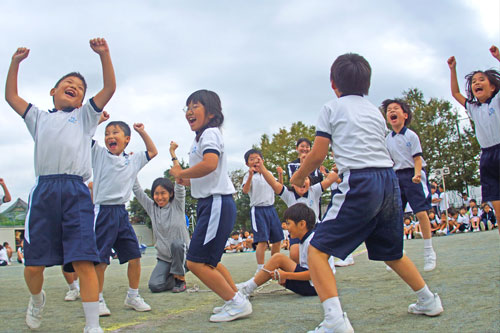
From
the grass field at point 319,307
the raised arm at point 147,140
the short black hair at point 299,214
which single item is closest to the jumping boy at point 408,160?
the grass field at point 319,307

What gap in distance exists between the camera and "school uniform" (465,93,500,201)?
4.59 m

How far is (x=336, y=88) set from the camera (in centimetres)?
337

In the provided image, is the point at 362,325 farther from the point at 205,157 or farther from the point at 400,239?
the point at 205,157

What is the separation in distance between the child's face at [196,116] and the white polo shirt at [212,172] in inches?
5.9

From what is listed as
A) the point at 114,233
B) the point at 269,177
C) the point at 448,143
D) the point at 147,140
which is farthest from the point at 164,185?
the point at 448,143

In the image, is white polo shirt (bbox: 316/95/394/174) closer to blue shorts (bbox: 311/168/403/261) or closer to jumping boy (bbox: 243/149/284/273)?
blue shorts (bbox: 311/168/403/261)

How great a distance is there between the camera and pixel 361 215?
2.96m

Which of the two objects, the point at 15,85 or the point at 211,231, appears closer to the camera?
the point at 15,85

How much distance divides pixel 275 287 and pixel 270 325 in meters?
2.44

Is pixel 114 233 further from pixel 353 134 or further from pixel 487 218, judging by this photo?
pixel 487 218

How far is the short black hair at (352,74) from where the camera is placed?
A: 3.24 m

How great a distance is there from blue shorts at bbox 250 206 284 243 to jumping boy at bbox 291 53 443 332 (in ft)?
13.0

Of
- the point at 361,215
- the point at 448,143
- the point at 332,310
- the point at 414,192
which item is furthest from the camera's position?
the point at 448,143

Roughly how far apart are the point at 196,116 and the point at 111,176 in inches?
52.8
